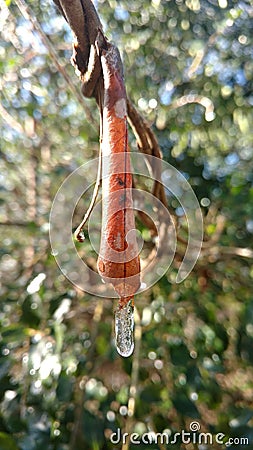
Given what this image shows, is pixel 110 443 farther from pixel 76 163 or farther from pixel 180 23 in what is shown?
pixel 180 23

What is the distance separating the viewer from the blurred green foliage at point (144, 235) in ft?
2.77

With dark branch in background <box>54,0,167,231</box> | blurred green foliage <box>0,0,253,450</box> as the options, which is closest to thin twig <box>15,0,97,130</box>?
dark branch in background <box>54,0,167,231</box>

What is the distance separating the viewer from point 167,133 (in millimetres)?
1099

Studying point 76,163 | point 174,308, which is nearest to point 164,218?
point 174,308

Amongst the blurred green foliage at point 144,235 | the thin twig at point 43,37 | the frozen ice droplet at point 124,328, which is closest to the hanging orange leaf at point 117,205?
the frozen ice droplet at point 124,328

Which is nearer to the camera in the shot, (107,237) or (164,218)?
(107,237)

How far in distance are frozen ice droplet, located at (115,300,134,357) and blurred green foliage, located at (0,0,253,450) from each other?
1.35ft

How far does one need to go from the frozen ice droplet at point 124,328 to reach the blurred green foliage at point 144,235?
41 cm

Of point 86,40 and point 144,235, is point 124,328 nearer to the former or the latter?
point 86,40

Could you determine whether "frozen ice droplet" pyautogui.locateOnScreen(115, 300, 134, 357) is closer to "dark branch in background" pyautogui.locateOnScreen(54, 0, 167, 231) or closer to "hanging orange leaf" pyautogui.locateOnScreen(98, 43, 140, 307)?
"hanging orange leaf" pyautogui.locateOnScreen(98, 43, 140, 307)

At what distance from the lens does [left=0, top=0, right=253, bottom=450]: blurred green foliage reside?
0.84m

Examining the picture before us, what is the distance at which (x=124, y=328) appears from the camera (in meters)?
0.40

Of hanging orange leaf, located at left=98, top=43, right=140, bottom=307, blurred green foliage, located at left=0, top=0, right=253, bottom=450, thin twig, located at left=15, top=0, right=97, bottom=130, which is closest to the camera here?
hanging orange leaf, located at left=98, top=43, right=140, bottom=307

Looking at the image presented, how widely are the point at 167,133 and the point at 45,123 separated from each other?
0.31m
